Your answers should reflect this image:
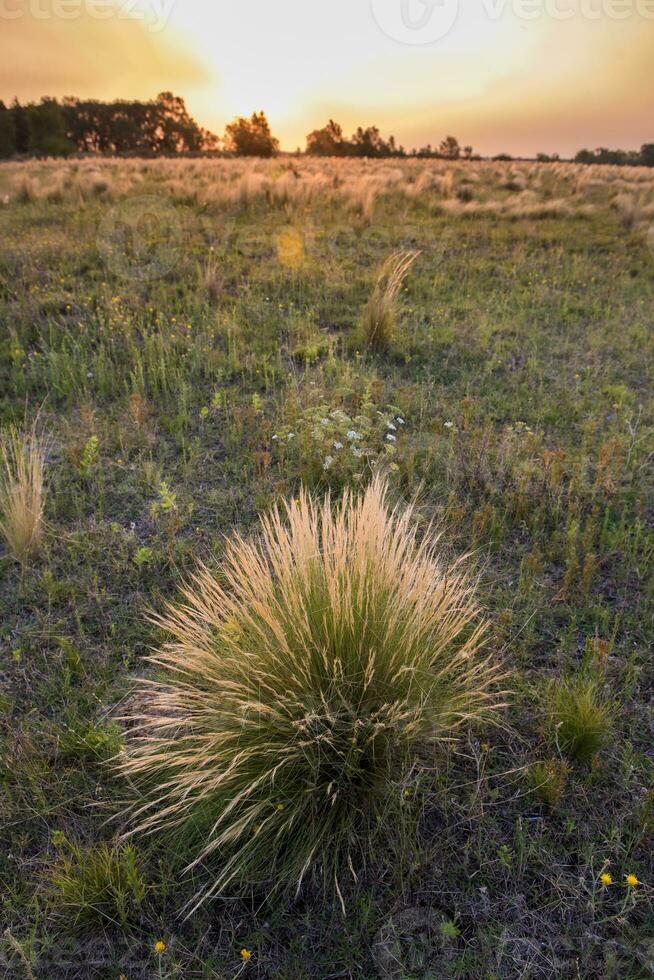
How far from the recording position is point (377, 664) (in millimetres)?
1807

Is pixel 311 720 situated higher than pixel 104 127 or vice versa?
pixel 104 127

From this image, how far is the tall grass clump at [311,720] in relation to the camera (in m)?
1.69

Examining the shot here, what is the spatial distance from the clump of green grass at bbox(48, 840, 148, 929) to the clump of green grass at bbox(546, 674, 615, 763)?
52.4 inches

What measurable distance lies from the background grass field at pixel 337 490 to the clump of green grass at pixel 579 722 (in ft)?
0.14

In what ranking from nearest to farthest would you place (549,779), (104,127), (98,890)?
(98,890)
(549,779)
(104,127)

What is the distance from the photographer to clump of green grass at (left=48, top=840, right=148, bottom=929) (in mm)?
1607

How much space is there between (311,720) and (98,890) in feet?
2.40

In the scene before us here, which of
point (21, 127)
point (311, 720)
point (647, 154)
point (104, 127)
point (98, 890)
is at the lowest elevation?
point (98, 890)

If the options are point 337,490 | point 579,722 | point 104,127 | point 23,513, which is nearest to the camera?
point 579,722

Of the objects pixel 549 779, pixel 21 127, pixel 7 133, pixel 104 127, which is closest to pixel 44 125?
pixel 21 127

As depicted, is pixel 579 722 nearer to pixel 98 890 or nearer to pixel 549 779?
pixel 549 779

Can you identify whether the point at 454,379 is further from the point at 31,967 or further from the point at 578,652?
the point at 31,967

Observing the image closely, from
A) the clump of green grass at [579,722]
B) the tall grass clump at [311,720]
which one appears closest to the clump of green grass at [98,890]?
the tall grass clump at [311,720]

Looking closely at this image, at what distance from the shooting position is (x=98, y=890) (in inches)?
63.9
